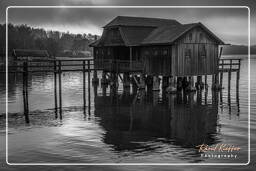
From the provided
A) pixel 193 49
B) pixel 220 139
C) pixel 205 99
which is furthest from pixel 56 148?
pixel 193 49

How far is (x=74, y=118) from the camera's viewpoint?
75.4 feet

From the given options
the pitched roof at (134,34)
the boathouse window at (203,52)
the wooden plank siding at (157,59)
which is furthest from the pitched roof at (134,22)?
the boathouse window at (203,52)

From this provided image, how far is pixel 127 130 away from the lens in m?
19.3

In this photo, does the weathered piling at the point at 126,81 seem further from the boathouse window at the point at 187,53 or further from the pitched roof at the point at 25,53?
the pitched roof at the point at 25,53

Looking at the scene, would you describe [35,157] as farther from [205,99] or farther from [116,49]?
[116,49]

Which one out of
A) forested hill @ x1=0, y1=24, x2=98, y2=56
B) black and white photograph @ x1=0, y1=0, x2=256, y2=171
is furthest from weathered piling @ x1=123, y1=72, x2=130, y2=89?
forested hill @ x1=0, y1=24, x2=98, y2=56

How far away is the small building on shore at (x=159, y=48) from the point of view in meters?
34.3

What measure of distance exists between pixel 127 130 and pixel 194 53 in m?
18.0

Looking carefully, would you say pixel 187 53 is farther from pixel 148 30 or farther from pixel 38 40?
pixel 38 40

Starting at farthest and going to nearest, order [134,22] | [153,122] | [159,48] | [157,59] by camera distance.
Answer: [134,22] → [157,59] → [159,48] → [153,122]

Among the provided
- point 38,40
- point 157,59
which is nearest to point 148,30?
point 157,59

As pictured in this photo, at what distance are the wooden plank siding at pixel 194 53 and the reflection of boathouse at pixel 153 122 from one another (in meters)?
4.09

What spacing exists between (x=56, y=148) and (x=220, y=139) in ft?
25.8

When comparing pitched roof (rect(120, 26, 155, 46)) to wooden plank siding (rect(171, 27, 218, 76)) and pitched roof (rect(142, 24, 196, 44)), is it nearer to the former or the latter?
pitched roof (rect(142, 24, 196, 44))
